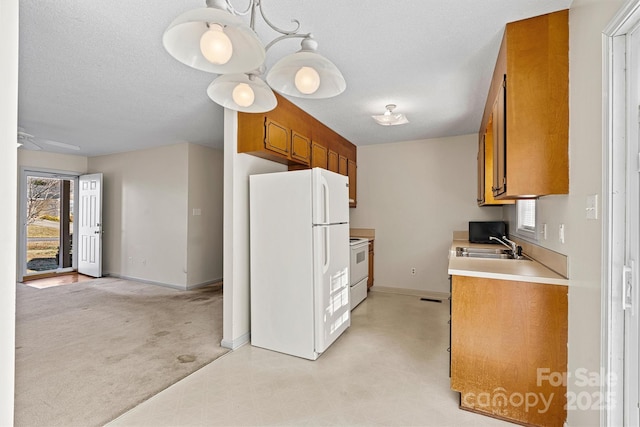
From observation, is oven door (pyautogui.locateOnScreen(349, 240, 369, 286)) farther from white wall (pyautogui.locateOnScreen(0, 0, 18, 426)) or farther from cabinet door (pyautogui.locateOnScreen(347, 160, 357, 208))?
white wall (pyautogui.locateOnScreen(0, 0, 18, 426))

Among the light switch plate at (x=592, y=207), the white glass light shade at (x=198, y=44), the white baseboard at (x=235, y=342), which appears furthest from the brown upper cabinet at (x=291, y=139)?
the light switch plate at (x=592, y=207)

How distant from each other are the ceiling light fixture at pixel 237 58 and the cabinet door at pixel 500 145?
124cm

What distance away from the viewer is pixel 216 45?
3.56ft

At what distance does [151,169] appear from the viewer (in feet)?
18.0

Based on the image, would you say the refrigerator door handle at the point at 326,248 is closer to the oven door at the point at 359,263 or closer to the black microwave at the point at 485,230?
the oven door at the point at 359,263

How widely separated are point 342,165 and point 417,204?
1.36m

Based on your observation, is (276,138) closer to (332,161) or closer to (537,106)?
(332,161)

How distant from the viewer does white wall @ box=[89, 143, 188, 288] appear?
16.9 feet

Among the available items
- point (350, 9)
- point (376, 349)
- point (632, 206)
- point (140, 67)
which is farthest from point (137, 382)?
point (632, 206)

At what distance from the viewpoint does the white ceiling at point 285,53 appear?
5.86ft

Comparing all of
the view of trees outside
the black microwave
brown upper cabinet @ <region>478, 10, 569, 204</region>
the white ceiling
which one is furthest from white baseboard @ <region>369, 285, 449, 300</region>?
the view of trees outside

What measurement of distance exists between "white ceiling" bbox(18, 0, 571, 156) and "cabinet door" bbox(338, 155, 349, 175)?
45cm

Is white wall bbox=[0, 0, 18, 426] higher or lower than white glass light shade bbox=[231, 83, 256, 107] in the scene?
lower

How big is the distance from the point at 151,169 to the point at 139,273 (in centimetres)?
190
